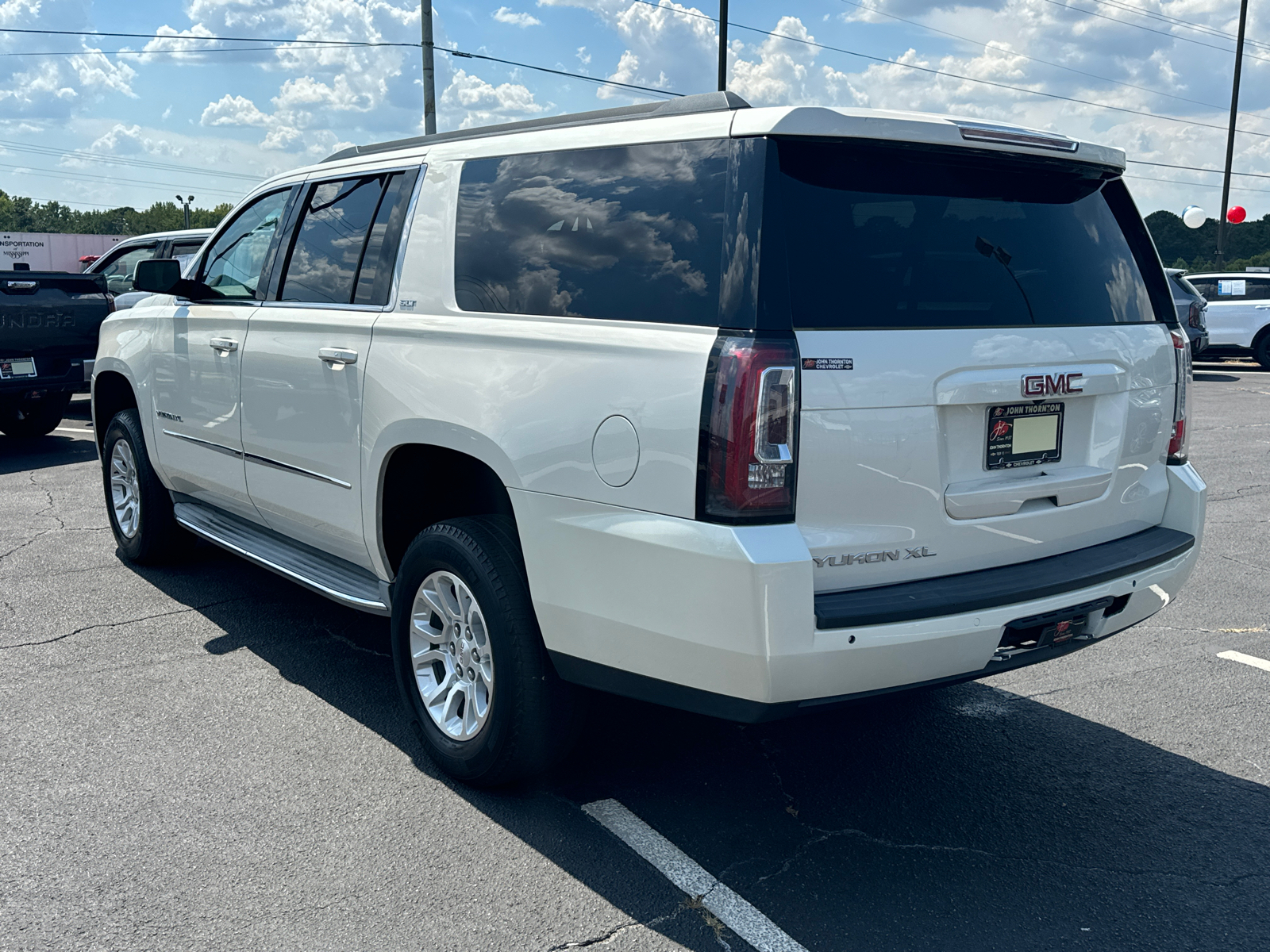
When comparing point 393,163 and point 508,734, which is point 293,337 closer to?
point 393,163

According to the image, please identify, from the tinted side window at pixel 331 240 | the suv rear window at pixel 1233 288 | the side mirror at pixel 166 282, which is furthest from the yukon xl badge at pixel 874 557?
the suv rear window at pixel 1233 288

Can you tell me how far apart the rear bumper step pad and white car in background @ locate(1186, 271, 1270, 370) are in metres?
17.9

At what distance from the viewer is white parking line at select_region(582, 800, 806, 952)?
2770 millimetres

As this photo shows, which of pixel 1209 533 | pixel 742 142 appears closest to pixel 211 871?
pixel 742 142

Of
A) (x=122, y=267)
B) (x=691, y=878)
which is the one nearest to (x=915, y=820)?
(x=691, y=878)

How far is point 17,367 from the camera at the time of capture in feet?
32.7

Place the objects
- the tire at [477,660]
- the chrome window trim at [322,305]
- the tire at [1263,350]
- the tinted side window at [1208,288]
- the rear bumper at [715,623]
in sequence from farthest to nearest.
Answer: the tinted side window at [1208,288], the tire at [1263,350], the chrome window trim at [322,305], the tire at [477,660], the rear bumper at [715,623]

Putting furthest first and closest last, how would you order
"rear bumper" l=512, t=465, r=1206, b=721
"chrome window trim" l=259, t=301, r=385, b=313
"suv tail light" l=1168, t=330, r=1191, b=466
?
"chrome window trim" l=259, t=301, r=385, b=313 < "suv tail light" l=1168, t=330, r=1191, b=466 < "rear bumper" l=512, t=465, r=1206, b=721

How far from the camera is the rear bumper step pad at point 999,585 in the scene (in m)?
2.75

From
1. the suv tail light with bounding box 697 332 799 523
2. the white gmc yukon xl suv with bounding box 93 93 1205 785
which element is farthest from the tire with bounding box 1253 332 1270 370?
the suv tail light with bounding box 697 332 799 523

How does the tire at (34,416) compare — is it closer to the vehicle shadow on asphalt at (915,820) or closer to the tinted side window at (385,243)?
the vehicle shadow on asphalt at (915,820)

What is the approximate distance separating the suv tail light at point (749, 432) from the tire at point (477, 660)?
839 mm

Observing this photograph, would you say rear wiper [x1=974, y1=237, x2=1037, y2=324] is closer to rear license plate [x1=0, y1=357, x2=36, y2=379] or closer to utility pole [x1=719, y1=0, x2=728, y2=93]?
rear license plate [x1=0, y1=357, x2=36, y2=379]

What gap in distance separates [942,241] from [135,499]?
4.74 m
